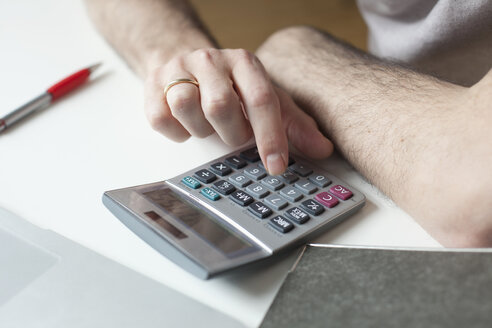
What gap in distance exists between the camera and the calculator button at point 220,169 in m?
0.48

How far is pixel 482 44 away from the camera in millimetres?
676

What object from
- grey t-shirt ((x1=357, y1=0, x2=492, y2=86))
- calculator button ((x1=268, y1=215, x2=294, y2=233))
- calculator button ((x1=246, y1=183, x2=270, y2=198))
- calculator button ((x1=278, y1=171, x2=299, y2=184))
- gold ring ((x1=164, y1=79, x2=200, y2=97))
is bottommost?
grey t-shirt ((x1=357, y1=0, x2=492, y2=86))

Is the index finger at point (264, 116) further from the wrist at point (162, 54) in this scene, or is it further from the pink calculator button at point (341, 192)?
the wrist at point (162, 54)

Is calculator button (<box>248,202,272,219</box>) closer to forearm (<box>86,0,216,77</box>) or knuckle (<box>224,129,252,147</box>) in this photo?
knuckle (<box>224,129,252,147</box>)

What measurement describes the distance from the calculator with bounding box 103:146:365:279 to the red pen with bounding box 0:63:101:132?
231 mm

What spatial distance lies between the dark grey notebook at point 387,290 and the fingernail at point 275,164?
0.33ft

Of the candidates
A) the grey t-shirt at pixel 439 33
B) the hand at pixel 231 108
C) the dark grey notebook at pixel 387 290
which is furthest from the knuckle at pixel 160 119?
the grey t-shirt at pixel 439 33

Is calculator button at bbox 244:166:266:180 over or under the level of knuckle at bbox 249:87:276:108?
under

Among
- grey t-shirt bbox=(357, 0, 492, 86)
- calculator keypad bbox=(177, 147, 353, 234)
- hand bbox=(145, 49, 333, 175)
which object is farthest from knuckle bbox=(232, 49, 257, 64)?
grey t-shirt bbox=(357, 0, 492, 86)

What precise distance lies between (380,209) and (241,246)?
14 centimetres

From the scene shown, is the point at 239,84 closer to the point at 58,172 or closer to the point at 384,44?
the point at 58,172

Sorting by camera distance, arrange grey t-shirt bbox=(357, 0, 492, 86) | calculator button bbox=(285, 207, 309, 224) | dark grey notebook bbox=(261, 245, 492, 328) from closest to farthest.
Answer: dark grey notebook bbox=(261, 245, 492, 328) < calculator button bbox=(285, 207, 309, 224) < grey t-shirt bbox=(357, 0, 492, 86)

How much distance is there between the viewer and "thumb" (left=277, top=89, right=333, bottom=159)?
0.52m

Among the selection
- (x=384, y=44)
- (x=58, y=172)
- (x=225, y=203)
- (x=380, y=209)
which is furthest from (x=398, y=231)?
(x=384, y=44)
